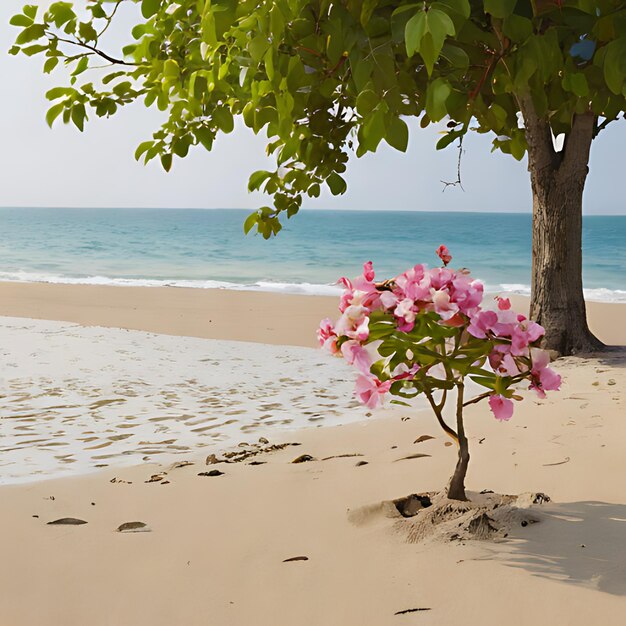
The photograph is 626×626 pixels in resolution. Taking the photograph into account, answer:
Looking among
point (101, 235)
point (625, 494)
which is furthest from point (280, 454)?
point (101, 235)

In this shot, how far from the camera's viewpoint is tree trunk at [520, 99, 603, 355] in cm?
830

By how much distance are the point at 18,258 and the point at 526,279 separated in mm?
27757

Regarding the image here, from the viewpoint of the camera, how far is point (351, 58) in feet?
9.71

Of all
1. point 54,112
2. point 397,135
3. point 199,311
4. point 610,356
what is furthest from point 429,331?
point 199,311

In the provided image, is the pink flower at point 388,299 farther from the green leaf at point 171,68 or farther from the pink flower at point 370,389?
the green leaf at point 171,68

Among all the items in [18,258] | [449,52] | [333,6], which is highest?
[333,6]

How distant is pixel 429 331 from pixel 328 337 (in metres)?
0.39

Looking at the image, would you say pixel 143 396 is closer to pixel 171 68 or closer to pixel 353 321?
pixel 171 68

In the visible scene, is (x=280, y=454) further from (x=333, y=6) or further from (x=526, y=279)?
(x=526, y=279)

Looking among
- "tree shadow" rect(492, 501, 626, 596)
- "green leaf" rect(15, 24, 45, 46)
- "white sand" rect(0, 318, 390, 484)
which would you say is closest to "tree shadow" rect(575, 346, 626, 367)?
"white sand" rect(0, 318, 390, 484)

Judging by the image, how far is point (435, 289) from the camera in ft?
9.62

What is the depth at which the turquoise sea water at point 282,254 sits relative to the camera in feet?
117

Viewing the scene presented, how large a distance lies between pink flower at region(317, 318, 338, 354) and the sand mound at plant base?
0.81 metres

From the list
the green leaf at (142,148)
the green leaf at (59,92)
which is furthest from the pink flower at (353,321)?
the green leaf at (59,92)
